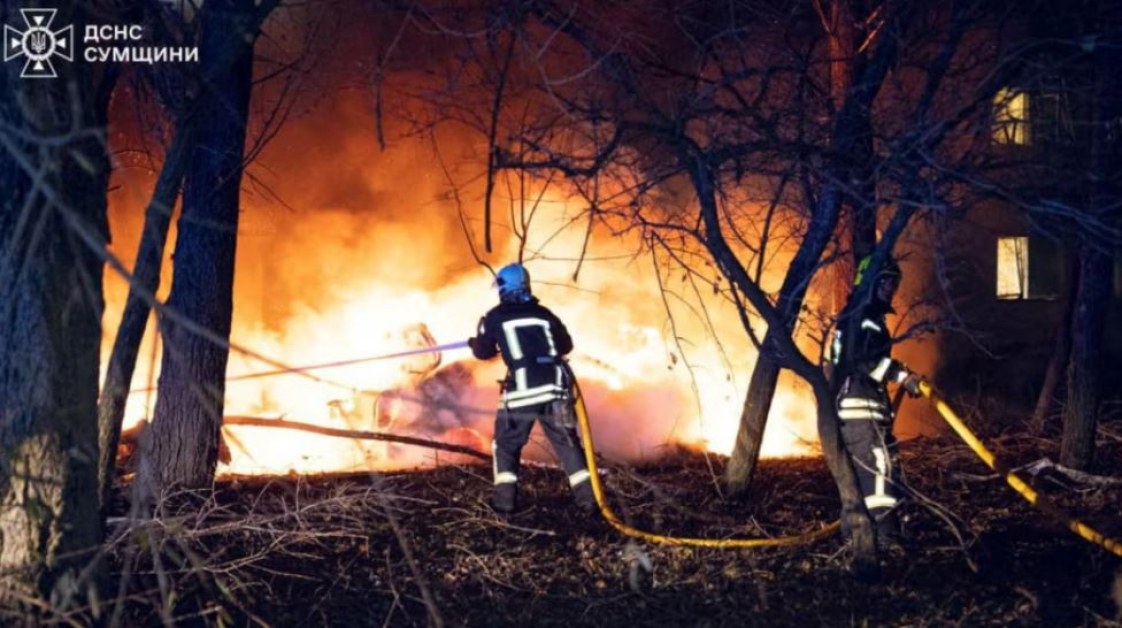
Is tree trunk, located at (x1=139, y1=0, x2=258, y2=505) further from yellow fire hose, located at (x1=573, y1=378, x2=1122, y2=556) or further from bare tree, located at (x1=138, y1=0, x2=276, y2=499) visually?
yellow fire hose, located at (x1=573, y1=378, x2=1122, y2=556)

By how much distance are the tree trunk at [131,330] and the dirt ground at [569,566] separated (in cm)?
53

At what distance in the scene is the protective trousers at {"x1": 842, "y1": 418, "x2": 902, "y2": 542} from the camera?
23.4 ft

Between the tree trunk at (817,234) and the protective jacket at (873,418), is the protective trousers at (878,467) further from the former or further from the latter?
the tree trunk at (817,234)

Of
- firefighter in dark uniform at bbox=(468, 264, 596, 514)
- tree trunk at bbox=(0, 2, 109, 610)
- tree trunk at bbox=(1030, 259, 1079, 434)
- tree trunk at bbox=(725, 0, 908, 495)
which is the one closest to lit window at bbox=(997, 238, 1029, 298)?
tree trunk at bbox=(1030, 259, 1079, 434)

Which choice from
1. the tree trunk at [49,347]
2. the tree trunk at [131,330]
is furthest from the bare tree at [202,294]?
the tree trunk at [49,347]

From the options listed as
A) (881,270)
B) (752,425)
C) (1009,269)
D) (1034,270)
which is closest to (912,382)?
(881,270)

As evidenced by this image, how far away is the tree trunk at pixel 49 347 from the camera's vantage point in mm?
5004

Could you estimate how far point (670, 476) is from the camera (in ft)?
30.8

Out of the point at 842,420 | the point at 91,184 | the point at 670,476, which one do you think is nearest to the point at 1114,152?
the point at 842,420

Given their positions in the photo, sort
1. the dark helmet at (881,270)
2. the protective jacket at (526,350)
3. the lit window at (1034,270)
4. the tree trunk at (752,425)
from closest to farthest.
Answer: the dark helmet at (881,270)
the protective jacket at (526,350)
the tree trunk at (752,425)
the lit window at (1034,270)

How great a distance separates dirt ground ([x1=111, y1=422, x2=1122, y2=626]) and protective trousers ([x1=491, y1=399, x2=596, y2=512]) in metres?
0.17

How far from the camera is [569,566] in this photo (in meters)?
6.83

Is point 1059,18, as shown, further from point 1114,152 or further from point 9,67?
point 9,67

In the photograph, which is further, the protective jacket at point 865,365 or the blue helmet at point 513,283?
the blue helmet at point 513,283
